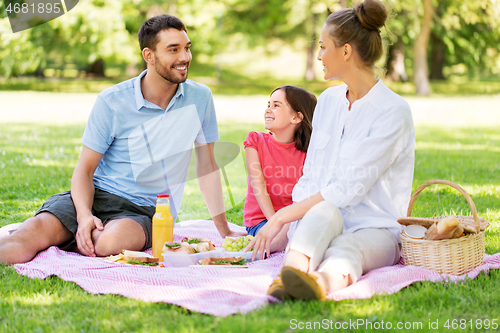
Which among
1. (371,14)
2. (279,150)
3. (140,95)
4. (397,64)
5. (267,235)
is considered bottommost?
(267,235)

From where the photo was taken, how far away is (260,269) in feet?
9.49

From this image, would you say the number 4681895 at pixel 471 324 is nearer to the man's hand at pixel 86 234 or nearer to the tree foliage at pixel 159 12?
the man's hand at pixel 86 234

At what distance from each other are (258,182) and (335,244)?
1.05m

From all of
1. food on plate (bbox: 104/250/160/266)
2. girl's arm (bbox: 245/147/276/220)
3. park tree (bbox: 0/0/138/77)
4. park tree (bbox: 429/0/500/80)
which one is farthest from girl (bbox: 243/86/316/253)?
park tree (bbox: 429/0/500/80)

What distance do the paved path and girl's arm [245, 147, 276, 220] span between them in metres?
8.62

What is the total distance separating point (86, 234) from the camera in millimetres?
3221

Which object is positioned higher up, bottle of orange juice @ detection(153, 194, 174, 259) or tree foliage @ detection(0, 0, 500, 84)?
tree foliage @ detection(0, 0, 500, 84)

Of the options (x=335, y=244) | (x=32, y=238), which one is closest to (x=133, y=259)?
(x=32, y=238)

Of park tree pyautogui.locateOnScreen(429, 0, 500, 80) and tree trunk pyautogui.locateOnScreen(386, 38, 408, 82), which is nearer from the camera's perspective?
park tree pyautogui.locateOnScreen(429, 0, 500, 80)

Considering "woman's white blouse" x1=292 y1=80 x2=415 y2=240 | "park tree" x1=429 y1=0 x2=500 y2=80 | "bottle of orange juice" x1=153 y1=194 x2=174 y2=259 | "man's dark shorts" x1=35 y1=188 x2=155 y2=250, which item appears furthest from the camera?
"park tree" x1=429 y1=0 x2=500 y2=80

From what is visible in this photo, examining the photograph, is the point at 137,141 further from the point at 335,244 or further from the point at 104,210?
the point at 335,244

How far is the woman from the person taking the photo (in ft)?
8.76

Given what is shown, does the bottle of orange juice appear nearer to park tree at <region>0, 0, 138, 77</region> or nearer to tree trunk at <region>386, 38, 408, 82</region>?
park tree at <region>0, 0, 138, 77</region>

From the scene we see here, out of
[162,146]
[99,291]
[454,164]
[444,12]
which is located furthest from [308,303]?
[444,12]
